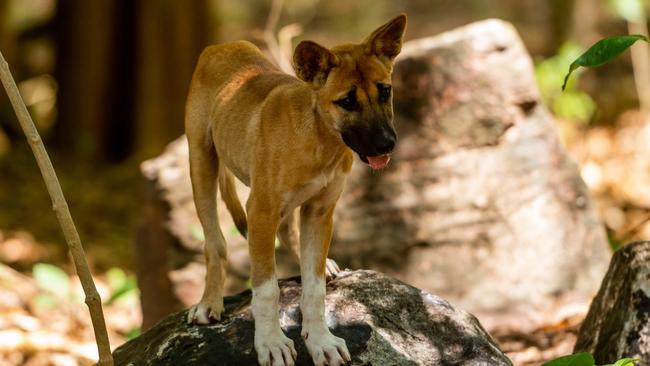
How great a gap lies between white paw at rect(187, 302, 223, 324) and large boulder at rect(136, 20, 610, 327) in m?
3.44

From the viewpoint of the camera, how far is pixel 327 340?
5.63 m

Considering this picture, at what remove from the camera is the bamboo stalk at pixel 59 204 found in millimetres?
5297

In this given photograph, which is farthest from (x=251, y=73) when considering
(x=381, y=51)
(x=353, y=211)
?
(x=353, y=211)

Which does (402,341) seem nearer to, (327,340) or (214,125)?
(327,340)

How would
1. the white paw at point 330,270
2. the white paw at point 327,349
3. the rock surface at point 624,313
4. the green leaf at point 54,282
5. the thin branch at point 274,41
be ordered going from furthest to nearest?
the thin branch at point 274,41, the green leaf at point 54,282, the white paw at point 330,270, the rock surface at point 624,313, the white paw at point 327,349

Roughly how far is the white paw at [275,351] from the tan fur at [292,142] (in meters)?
0.01

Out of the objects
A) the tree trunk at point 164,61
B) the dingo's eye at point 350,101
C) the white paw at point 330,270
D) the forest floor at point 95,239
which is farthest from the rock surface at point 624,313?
the tree trunk at point 164,61

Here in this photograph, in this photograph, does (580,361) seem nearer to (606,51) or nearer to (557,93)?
(606,51)

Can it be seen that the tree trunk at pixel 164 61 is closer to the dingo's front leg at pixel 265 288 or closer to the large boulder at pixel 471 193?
the large boulder at pixel 471 193

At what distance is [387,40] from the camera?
226 inches

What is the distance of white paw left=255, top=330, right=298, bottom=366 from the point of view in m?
5.53

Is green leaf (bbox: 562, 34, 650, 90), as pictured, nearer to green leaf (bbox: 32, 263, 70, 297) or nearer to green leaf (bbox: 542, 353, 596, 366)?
green leaf (bbox: 542, 353, 596, 366)

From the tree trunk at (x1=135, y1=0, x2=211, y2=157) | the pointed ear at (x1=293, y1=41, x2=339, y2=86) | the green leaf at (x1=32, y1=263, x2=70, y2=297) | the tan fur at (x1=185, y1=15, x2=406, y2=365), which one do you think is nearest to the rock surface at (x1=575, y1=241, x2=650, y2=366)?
the tan fur at (x1=185, y1=15, x2=406, y2=365)

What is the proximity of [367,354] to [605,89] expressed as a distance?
14843mm
